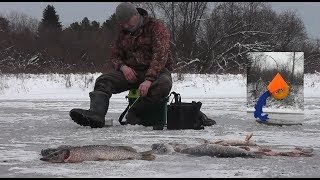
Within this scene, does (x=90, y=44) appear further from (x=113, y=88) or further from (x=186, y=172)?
(x=186, y=172)

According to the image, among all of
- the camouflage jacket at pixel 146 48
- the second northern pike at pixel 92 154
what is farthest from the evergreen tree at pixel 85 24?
the second northern pike at pixel 92 154

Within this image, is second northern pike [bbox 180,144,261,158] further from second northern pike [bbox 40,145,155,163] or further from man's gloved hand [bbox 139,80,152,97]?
man's gloved hand [bbox 139,80,152,97]

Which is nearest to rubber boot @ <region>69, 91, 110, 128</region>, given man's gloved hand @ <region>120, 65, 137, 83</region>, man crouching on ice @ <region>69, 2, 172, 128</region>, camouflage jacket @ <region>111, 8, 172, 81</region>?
man crouching on ice @ <region>69, 2, 172, 128</region>

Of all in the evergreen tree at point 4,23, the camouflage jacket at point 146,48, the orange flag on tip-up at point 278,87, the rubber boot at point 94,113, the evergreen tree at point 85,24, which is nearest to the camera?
the rubber boot at point 94,113

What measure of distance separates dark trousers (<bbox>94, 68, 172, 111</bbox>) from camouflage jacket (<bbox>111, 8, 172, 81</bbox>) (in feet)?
0.26

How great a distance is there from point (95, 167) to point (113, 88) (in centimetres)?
273

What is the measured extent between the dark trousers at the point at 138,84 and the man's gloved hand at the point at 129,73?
71 mm

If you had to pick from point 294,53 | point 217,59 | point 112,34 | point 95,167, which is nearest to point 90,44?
point 112,34

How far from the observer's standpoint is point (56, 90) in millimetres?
16734

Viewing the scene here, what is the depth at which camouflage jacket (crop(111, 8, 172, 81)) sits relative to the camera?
5660 mm

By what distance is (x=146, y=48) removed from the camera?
5824mm

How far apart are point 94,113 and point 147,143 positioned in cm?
129

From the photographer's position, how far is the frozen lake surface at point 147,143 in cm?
300

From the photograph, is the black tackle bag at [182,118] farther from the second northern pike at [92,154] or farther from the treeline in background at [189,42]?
the treeline in background at [189,42]
